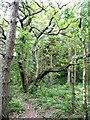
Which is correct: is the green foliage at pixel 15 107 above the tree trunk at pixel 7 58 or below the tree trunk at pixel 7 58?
below

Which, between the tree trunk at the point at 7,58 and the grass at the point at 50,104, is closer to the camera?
the tree trunk at the point at 7,58

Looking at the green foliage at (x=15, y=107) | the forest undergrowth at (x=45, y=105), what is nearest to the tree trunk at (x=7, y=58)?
the forest undergrowth at (x=45, y=105)

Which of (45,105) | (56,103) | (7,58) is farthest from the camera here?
(56,103)

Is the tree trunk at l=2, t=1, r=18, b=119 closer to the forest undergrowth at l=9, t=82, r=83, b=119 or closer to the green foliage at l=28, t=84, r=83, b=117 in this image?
the forest undergrowth at l=9, t=82, r=83, b=119

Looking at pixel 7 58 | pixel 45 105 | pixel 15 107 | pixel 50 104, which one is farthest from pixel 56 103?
pixel 7 58

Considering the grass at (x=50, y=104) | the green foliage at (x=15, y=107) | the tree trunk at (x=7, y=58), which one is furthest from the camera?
the green foliage at (x=15, y=107)

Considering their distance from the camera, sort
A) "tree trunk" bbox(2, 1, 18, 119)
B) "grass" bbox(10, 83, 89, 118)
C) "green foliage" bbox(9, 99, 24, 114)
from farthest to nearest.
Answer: "green foliage" bbox(9, 99, 24, 114) < "grass" bbox(10, 83, 89, 118) < "tree trunk" bbox(2, 1, 18, 119)

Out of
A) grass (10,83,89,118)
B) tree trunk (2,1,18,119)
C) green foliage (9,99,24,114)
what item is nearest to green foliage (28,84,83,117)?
grass (10,83,89,118)

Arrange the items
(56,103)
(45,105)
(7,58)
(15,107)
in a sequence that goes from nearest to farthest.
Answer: (7,58)
(15,107)
(45,105)
(56,103)

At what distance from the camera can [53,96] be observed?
9.14 m

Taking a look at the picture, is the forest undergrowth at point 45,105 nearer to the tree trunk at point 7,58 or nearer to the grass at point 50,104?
the grass at point 50,104

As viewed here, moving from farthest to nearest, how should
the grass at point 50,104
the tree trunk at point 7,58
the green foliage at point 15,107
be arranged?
the green foliage at point 15,107
the grass at point 50,104
the tree trunk at point 7,58

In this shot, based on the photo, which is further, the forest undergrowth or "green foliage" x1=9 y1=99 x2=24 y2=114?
"green foliage" x1=9 y1=99 x2=24 y2=114

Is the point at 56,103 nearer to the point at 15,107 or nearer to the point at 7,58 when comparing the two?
the point at 15,107
